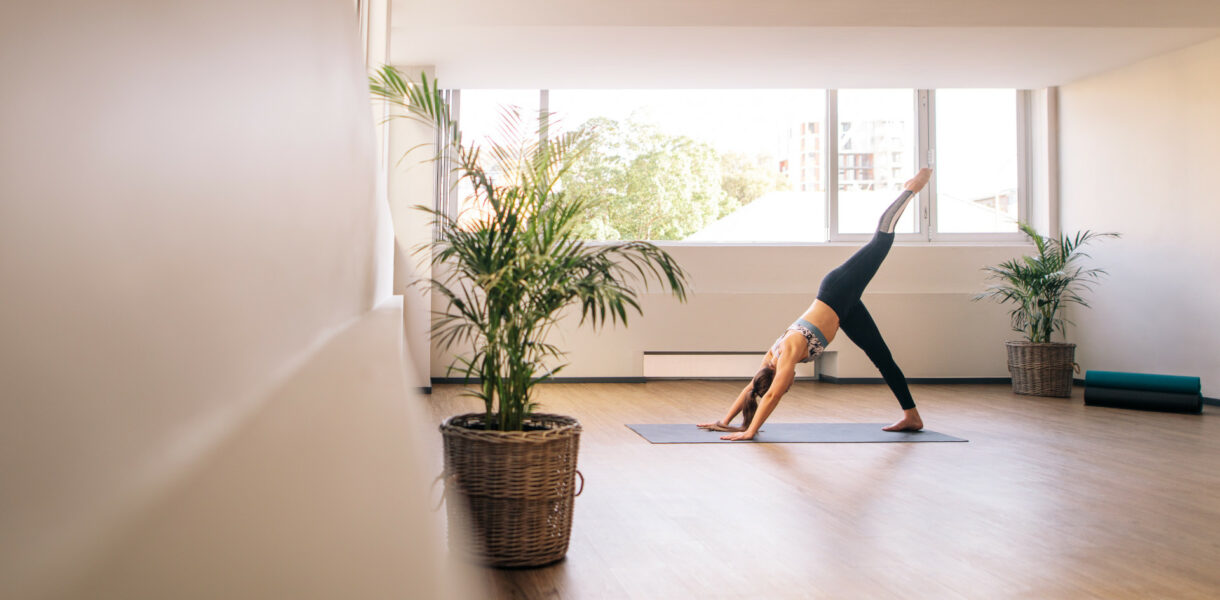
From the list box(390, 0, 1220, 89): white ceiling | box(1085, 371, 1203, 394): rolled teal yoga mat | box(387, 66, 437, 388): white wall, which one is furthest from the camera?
box(387, 66, 437, 388): white wall

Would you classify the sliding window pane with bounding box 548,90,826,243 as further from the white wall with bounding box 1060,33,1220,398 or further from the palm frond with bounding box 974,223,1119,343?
the white wall with bounding box 1060,33,1220,398

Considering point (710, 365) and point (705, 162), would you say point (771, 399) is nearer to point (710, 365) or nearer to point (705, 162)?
point (710, 365)

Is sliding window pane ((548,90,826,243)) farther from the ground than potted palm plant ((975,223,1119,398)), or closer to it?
farther from the ground

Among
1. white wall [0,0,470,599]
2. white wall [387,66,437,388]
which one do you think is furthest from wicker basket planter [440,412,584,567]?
white wall [387,66,437,388]

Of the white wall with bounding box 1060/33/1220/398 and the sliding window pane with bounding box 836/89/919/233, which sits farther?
the sliding window pane with bounding box 836/89/919/233

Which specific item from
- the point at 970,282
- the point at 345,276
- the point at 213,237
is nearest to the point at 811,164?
the point at 970,282

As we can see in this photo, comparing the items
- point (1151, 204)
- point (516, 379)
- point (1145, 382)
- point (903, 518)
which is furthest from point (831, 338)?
point (1151, 204)

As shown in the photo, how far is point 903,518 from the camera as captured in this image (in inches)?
123

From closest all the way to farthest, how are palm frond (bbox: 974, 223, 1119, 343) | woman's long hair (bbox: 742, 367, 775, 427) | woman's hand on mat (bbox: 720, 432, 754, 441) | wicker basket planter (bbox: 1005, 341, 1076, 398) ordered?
woman's hand on mat (bbox: 720, 432, 754, 441) < woman's long hair (bbox: 742, 367, 775, 427) < wicker basket planter (bbox: 1005, 341, 1076, 398) < palm frond (bbox: 974, 223, 1119, 343)

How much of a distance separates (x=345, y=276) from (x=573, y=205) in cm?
99

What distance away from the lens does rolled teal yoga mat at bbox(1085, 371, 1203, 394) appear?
6.47 metres

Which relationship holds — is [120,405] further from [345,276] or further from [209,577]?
[345,276]

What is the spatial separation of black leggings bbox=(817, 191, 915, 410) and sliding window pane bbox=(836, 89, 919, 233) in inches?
141

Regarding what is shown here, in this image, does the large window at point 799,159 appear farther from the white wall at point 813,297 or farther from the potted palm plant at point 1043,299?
the potted palm plant at point 1043,299
